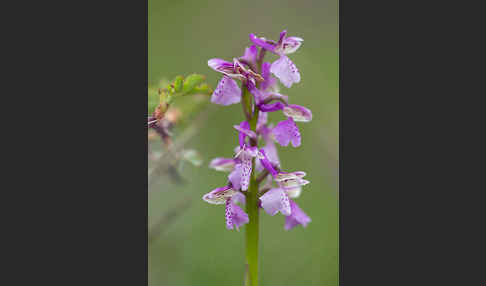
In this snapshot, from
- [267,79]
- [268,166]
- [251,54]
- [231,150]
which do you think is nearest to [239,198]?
[268,166]

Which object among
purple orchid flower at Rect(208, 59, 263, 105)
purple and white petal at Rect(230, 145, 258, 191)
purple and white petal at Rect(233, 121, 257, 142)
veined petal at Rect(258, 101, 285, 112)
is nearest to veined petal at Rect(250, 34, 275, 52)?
purple orchid flower at Rect(208, 59, 263, 105)

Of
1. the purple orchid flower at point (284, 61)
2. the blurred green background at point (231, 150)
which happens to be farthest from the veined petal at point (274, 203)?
the blurred green background at point (231, 150)

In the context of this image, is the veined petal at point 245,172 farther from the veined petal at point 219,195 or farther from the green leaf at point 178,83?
the green leaf at point 178,83

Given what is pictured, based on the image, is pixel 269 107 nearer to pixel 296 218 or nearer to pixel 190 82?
pixel 190 82

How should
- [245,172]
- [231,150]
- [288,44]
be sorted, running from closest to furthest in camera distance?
1. [245,172]
2. [288,44]
3. [231,150]

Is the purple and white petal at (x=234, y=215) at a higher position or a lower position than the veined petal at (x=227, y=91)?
lower

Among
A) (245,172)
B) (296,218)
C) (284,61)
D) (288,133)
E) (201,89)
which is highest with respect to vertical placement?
(284,61)

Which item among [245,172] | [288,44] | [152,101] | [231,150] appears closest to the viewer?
[245,172]
